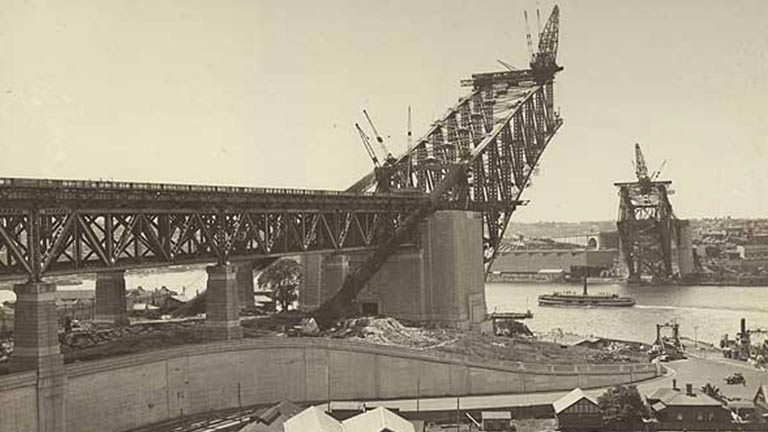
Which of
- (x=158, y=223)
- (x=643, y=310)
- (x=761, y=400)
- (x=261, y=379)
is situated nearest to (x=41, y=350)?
(x=158, y=223)

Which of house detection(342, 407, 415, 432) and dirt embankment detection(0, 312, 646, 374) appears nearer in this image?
house detection(342, 407, 415, 432)

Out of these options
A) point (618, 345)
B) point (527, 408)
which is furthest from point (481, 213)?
point (527, 408)

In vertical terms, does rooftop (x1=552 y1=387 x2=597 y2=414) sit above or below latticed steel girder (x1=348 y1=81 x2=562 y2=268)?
below

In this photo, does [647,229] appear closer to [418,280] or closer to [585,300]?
[585,300]

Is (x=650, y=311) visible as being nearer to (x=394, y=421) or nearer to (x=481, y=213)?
(x=481, y=213)

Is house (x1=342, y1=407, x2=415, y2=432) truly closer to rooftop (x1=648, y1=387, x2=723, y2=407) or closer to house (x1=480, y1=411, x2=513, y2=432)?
house (x1=480, y1=411, x2=513, y2=432)

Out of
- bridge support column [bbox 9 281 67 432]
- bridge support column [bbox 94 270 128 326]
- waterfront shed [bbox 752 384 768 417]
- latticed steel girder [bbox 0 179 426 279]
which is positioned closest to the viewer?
bridge support column [bbox 9 281 67 432]

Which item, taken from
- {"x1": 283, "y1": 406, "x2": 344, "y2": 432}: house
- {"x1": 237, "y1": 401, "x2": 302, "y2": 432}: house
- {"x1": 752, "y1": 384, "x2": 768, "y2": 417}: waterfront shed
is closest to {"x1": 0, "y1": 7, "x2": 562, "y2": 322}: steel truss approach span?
{"x1": 237, "y1": 401, "x2": 302, "y2": 432}: house
